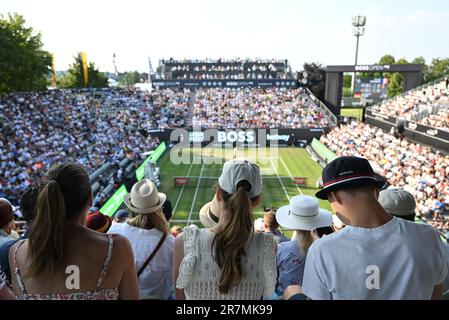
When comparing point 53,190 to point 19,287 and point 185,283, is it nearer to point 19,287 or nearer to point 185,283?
point 19,287

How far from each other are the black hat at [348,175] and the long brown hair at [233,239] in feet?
1.69

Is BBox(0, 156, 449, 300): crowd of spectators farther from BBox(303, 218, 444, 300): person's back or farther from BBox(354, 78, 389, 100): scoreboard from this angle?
BBox(354, 78, 389, 100): scoreboard

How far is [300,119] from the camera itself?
3575 cm

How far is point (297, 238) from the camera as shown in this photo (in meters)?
3.29

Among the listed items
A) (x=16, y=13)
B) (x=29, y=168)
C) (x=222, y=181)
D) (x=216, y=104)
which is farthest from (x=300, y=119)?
(x=222, y=181)

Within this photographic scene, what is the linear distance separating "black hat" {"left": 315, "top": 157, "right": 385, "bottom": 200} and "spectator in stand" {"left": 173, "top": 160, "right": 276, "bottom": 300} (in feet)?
1.68

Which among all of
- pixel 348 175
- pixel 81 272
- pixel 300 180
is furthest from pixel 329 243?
pixel 300 180

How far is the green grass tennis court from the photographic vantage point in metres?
17.0

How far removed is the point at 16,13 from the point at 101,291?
40363 millimetres

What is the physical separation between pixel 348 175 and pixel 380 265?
1.63ft

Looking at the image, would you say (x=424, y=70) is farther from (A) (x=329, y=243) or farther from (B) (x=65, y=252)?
(B) (x=65, y=252)

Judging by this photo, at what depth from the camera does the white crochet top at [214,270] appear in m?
2.15
